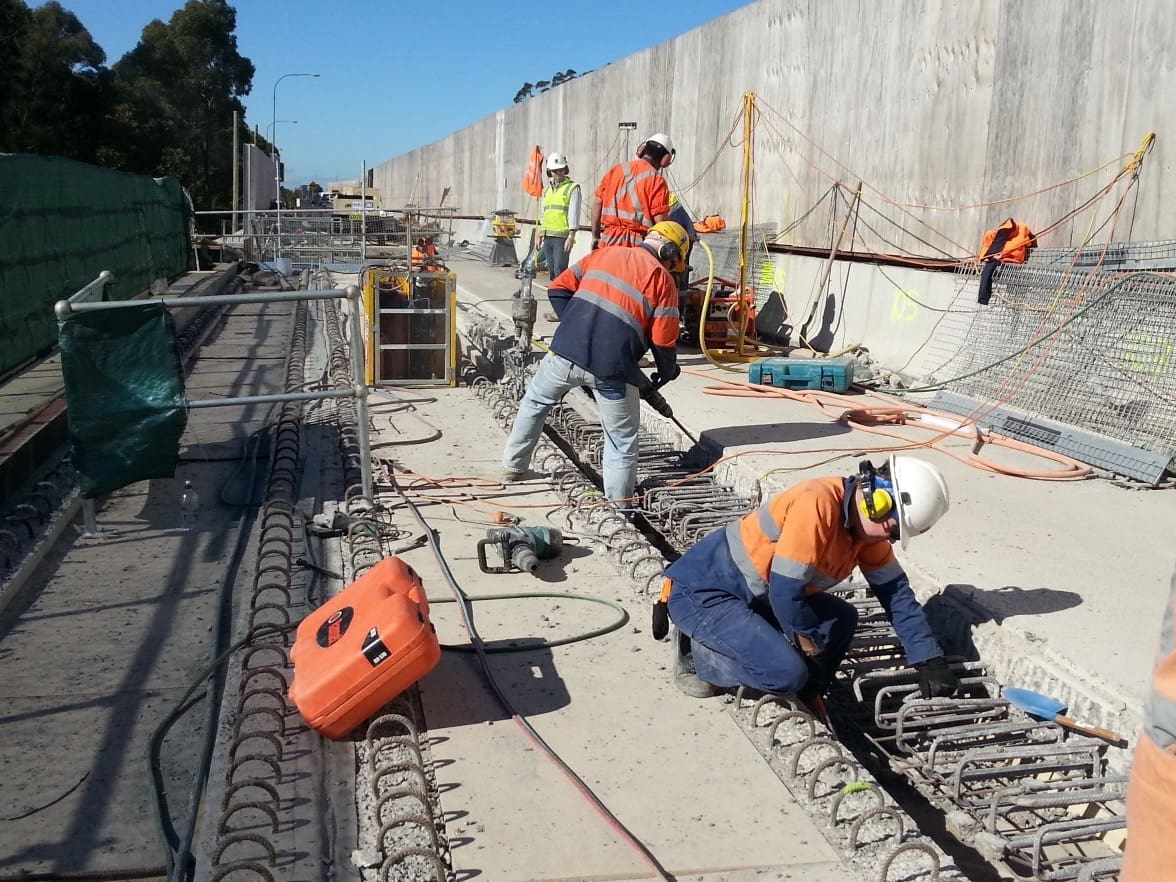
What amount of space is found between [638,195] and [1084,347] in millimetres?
3962

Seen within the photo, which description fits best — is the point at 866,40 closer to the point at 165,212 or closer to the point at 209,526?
the point at 209,526

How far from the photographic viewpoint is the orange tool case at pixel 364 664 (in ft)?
12.5

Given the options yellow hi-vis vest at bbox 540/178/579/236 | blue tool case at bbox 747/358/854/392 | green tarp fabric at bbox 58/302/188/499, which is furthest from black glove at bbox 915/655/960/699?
yellow hi-vis vest at bbox 540/178/579/236

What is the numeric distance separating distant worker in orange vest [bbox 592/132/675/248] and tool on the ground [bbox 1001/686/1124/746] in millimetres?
6092

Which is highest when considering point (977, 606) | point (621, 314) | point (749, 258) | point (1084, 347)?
point (749, 258)

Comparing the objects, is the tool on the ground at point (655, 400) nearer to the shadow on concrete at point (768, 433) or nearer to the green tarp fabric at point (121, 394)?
the shadow on concrete at point (768, 433)

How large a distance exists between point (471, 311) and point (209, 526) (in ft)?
29.4

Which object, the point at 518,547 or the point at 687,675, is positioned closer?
the point at 687,675

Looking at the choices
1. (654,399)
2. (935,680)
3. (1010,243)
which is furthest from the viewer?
(1010,243)

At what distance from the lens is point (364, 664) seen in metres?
3.79

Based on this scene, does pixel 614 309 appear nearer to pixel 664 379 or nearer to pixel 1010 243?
pixel 664 379

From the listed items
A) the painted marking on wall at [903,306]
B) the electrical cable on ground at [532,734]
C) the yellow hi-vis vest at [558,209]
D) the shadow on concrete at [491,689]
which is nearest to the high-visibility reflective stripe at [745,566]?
the shadow on concrete at [491,689]


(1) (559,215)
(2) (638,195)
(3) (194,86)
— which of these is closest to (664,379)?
(2) (638,195)

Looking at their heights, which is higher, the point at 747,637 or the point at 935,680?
the point at 747,637
